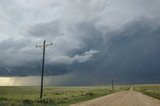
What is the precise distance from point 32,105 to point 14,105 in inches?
148

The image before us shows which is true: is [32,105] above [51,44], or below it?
below

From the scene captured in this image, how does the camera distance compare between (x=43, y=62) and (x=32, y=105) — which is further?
(x=43, y=62)

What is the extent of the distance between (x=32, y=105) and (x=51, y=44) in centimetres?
1723

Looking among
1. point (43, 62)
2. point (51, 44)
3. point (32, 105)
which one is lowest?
point (32, 105)

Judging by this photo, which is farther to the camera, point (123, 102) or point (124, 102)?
point (123, 102)

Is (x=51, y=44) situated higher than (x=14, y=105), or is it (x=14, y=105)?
(x=51, y=44)

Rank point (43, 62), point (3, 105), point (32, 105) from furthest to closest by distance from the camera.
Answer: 1. point (43, 62)
2. point (32, 105)
3. point (3, 105)

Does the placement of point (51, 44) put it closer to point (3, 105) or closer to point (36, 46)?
point (36, 46)

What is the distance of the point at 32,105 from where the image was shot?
3306cm

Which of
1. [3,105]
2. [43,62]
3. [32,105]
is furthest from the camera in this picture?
[43,62]

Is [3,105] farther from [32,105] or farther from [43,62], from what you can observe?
[43,62]

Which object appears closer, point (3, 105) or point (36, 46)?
point (3, 105)

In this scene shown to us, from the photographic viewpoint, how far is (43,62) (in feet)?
159

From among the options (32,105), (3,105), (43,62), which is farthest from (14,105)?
(43,62)
